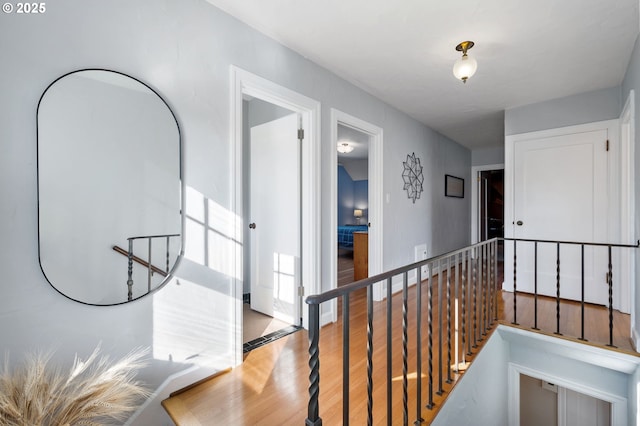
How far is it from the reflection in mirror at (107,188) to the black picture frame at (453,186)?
4582 mm

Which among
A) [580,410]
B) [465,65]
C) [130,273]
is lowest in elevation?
[580,410]

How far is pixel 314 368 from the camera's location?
98 centimetres

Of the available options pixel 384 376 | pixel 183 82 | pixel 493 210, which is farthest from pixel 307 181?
pixel 493 210

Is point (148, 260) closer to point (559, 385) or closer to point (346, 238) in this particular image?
point (559, 385)

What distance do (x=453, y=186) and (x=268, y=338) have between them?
4407mm

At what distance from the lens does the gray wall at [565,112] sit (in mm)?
3137

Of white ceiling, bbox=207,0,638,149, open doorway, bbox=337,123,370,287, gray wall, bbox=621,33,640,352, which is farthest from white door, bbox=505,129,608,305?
open doorway, bbox=337,123,370,287

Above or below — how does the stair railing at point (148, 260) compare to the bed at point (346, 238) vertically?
above

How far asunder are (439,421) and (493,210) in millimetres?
8449

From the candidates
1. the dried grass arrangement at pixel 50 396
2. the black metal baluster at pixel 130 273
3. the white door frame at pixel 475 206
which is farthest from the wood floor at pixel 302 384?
the white door frame at pixel 475 206

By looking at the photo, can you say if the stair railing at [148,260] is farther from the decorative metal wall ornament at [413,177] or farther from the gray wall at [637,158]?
the gray wall at [637,158]

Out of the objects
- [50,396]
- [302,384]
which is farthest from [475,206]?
[50,396]

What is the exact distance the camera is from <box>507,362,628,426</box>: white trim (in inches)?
97.7

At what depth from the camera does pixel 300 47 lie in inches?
93.1
